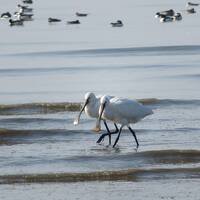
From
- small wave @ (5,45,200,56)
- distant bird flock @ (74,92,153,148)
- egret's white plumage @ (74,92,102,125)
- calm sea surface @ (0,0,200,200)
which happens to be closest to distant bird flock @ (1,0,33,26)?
calm sea surface @ (0,0,200,200)

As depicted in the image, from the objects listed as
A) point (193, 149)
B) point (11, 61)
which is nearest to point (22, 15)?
point (11, 61)

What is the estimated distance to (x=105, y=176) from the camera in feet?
40.7

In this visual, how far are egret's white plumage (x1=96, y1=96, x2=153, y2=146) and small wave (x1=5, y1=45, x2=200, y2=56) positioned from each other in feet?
56.2

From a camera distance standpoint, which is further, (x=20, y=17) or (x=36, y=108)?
(x=20, y=17)

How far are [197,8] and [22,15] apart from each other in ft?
39.7

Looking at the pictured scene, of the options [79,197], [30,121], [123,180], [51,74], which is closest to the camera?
[79,197]

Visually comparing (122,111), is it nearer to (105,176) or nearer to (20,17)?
(105,176)

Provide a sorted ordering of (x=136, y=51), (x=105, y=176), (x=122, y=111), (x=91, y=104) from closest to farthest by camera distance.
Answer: (x=105, y=176), (x=122, y=111), (x=91, y=104), (x=136, y=51)

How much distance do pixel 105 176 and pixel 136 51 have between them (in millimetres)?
21505

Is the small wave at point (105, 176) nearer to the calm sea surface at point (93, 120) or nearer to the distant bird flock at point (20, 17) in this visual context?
the calm sea surface at point (93, 120)

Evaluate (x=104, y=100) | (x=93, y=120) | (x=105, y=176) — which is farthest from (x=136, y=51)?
(x=105, y=176)

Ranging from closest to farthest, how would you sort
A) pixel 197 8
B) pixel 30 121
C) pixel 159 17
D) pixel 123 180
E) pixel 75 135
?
pixel 123 180, pixel 75 135, pixel 30 121, pixel 159 17, pixel 197 8

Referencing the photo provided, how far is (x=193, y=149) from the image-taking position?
14.0 m

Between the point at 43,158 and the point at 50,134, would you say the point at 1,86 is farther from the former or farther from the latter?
the point at 43,158
